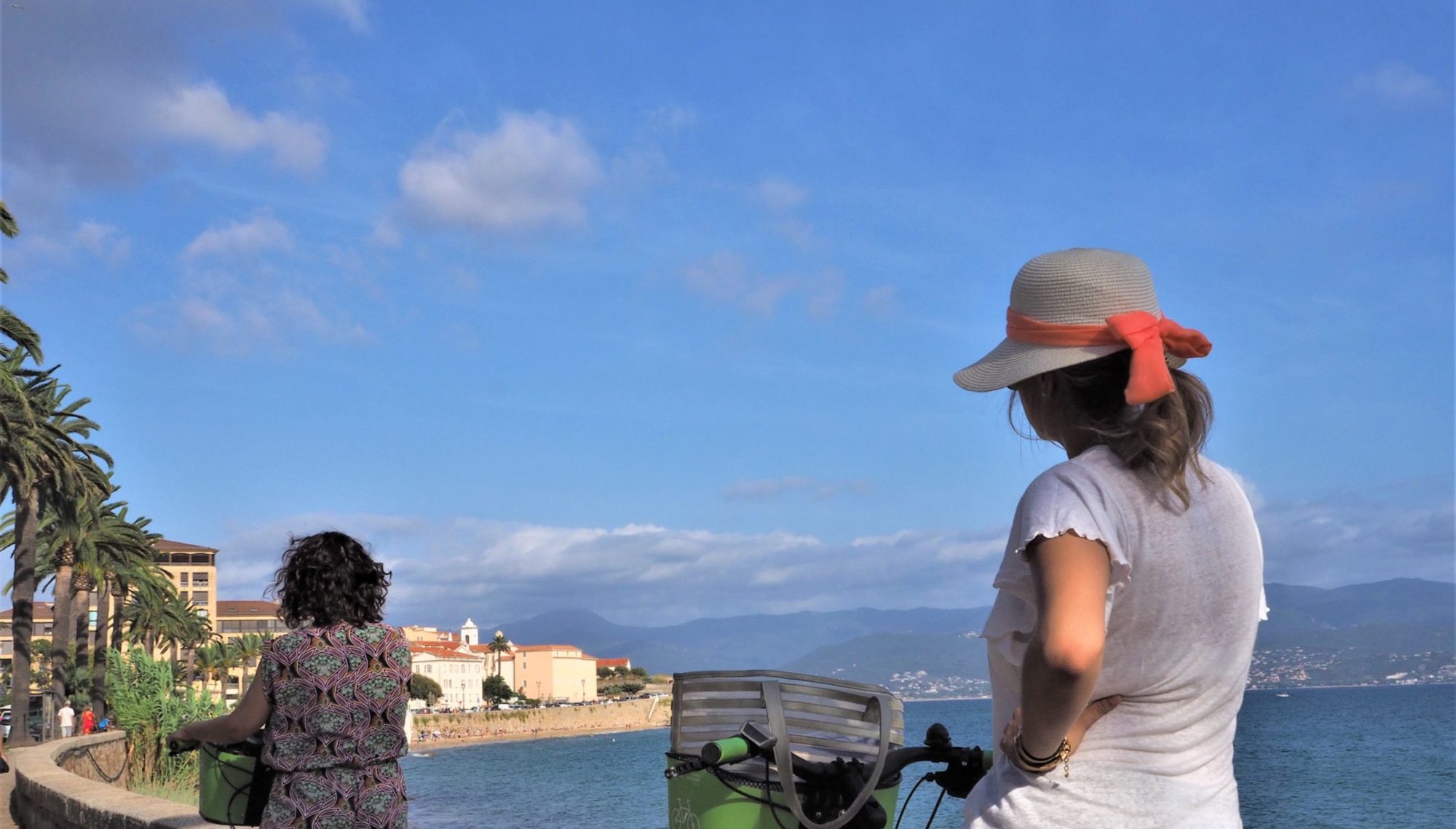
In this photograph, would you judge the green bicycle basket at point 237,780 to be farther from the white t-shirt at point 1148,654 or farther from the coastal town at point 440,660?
the coastal town at point 440,660

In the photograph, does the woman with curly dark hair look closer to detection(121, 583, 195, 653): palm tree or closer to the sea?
the sea

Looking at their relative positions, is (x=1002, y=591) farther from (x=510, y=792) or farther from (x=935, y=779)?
(x=510, y=792)

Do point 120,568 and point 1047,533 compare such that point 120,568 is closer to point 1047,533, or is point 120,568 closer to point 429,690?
point 1047,533

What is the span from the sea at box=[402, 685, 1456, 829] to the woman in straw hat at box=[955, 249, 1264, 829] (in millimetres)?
12969

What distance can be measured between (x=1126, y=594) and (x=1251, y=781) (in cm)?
5112

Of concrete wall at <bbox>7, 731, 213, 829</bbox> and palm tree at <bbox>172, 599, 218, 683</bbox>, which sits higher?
palm tree at <bbox>172, 599, 218, 683</bbox>

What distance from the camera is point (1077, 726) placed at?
162 cm

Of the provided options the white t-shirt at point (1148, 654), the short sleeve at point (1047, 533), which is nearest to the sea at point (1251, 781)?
the white t-shirt at point (1148, 654)

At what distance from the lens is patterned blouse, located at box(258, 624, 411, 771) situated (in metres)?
3.52

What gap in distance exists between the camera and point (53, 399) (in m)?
34.2

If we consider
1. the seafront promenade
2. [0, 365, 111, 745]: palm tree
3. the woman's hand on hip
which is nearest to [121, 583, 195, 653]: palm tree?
[0, 365, 111, 745]: palm tree

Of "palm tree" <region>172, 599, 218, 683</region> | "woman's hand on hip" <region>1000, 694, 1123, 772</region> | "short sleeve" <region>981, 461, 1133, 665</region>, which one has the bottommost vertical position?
"woman's hand on hip" <region>1000, 694, 1123, 772</region>

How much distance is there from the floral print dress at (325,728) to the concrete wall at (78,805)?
108 inches

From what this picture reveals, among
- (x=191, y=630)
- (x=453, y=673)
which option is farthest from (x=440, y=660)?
(x=191, y=630)
